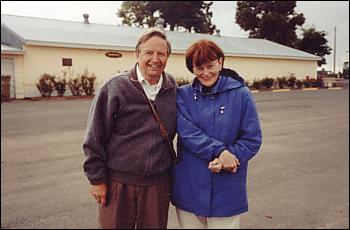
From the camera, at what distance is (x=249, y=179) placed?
245 inches

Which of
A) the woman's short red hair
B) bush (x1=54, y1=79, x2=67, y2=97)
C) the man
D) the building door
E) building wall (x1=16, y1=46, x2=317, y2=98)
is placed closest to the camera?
the woman's short red hair

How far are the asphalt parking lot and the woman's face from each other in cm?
336

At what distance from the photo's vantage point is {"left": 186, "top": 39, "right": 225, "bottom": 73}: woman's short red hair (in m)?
0.80

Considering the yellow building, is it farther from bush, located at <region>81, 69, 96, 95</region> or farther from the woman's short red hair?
the woman's short red hair

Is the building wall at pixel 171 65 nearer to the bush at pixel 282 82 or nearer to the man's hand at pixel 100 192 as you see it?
the bush at pixel 282 82

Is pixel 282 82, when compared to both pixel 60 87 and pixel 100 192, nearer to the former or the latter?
pixel 100 192

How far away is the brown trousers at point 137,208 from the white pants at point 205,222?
0.04m

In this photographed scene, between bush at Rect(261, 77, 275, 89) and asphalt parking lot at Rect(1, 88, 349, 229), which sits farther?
asphalt parking lot at Rect(1, 88, 349, 229)

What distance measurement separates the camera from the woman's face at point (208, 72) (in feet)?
2.65

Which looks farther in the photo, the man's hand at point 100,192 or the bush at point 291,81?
the bush at point 291,81

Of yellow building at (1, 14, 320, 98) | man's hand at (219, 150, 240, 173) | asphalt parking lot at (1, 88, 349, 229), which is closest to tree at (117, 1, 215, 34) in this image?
yellow building at (1, 14, 320, 98)

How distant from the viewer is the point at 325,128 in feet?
31.6

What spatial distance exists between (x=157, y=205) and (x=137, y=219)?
0.06 m

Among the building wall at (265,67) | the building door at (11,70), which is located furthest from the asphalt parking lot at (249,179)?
the building wall at (265,67)
